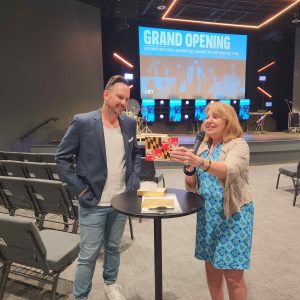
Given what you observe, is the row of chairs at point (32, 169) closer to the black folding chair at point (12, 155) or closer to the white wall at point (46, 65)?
the black folding chair at point (12, 155)

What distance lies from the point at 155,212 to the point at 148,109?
8.90m

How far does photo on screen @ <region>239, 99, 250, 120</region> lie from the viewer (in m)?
11.1

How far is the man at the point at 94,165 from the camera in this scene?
176 cm

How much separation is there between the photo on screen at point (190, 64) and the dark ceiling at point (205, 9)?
20.9 inches

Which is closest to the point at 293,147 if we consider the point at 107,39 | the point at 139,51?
the point at 139,51

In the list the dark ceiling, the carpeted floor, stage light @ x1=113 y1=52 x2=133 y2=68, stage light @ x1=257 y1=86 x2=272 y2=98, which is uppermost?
the dark ceiling

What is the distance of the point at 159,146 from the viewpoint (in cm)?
150

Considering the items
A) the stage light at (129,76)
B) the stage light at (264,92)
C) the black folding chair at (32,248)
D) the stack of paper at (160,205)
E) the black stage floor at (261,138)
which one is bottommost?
the black stage floor at (261,138)

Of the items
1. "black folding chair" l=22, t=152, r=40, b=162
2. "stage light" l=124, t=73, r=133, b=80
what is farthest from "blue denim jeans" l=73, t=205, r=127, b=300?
"stage light" l=124, t=73, r=133, b=80

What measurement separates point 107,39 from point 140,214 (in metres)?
9.15

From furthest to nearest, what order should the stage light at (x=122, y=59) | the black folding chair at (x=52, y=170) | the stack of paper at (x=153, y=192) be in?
the stage light at (x=122, y=59)
the black folding chair at (x=52, y=170)
the stack of paper at (x=153, y=192)

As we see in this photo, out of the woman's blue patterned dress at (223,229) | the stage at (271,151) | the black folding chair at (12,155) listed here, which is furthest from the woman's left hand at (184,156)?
the stage at (271,151)

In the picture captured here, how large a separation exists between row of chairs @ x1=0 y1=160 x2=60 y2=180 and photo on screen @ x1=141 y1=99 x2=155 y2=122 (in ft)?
22.1

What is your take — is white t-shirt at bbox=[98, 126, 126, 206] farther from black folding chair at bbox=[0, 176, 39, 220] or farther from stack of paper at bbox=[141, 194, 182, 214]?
black folding chair at bbox=[0, 176, 39, 220]
